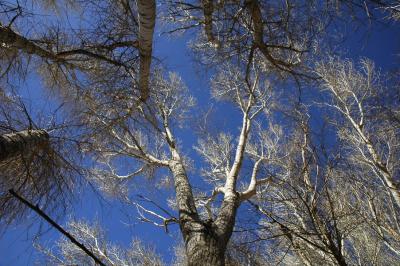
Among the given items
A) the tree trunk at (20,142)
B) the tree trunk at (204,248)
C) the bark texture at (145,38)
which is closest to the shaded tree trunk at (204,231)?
the tree trunk at (204,248)

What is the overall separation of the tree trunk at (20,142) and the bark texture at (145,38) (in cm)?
134

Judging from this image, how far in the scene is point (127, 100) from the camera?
3.95 metres

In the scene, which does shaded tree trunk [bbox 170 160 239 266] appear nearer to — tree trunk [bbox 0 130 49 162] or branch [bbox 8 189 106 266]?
tree trunk [bbox 0 130 49 162]

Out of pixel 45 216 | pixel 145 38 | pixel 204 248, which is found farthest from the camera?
pixel 145 38

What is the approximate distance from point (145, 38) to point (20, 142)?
163cm

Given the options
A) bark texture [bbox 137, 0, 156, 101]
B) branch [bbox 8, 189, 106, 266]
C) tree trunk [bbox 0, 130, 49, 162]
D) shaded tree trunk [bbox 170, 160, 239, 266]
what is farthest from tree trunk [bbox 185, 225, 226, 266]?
branch [bbox 8, 189, 106, 266]

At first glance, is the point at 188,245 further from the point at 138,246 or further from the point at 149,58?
the point at 138,246

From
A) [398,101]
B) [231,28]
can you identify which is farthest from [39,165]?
[398,101]

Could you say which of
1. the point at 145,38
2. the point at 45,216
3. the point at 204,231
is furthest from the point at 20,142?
the point at 45,216

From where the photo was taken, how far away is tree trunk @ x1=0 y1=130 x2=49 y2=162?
2.71 meters

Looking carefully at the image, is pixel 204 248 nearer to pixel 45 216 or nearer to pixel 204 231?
pixel 204 231

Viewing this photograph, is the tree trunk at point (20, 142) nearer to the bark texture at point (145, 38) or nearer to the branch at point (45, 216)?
the bark texture at point (145, 38)

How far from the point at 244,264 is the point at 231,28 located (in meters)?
2.59

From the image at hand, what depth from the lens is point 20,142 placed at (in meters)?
2.89
